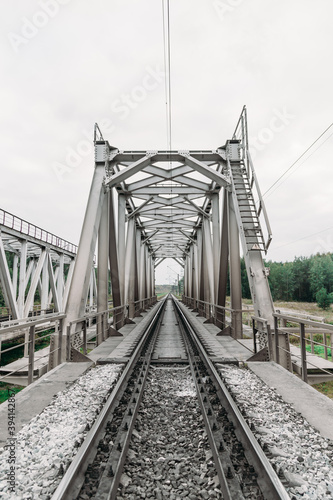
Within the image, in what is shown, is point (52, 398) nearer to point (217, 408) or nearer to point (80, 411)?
point (80, 411)

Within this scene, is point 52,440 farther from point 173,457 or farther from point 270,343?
point 270,343

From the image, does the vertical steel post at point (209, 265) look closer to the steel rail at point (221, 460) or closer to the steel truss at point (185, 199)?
the steel truss at point (185, 199)

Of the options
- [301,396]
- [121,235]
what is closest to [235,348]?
[301,396]

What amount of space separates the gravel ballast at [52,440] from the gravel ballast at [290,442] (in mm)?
1773

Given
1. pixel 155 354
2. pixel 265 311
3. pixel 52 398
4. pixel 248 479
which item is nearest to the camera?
pixel 248 479

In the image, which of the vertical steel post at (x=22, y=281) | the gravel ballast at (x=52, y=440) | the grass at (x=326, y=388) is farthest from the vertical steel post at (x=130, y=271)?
the gravel ballast at (x=52, y=440)

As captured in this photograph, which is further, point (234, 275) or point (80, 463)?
point (234, 275)

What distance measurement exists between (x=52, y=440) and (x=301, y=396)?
3116mm

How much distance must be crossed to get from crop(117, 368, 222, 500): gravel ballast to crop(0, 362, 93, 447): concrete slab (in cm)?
126

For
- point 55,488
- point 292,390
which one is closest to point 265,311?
point 292,390

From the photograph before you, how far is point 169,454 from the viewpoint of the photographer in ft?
8.91

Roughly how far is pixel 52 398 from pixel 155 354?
10.9 ft

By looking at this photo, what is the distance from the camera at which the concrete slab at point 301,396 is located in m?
3.18

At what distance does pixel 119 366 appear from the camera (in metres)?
5.77
